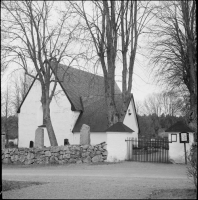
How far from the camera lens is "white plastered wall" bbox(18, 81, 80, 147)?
34250 millimetres

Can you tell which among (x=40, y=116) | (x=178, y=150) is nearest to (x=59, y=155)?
(x=178, y=150)

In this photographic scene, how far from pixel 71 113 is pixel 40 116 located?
423cm

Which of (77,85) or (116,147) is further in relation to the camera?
(77,85)

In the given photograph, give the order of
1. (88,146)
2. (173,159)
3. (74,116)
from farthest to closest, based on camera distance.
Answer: (74,116) < (88,146) < (173,159)

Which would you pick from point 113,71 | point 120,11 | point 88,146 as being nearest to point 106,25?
point 120,11

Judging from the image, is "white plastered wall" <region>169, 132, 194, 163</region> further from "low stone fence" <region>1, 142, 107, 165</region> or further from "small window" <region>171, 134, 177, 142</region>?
"low stone fence" <region>1, 142, 107, 165</region>

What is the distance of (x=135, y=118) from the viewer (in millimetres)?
38188

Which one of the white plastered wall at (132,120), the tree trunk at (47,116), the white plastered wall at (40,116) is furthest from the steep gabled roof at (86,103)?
the tree trunk at (47,116)

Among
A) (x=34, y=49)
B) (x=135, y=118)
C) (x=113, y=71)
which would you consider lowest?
(x=135, y=118)

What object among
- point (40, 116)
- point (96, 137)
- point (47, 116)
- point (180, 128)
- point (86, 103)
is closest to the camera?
point (180, 128)

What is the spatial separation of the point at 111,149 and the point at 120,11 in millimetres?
8655

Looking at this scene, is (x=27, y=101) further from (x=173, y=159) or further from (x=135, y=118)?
(x=173, y=159)

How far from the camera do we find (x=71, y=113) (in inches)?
1352

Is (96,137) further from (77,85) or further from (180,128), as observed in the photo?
(180,128)
